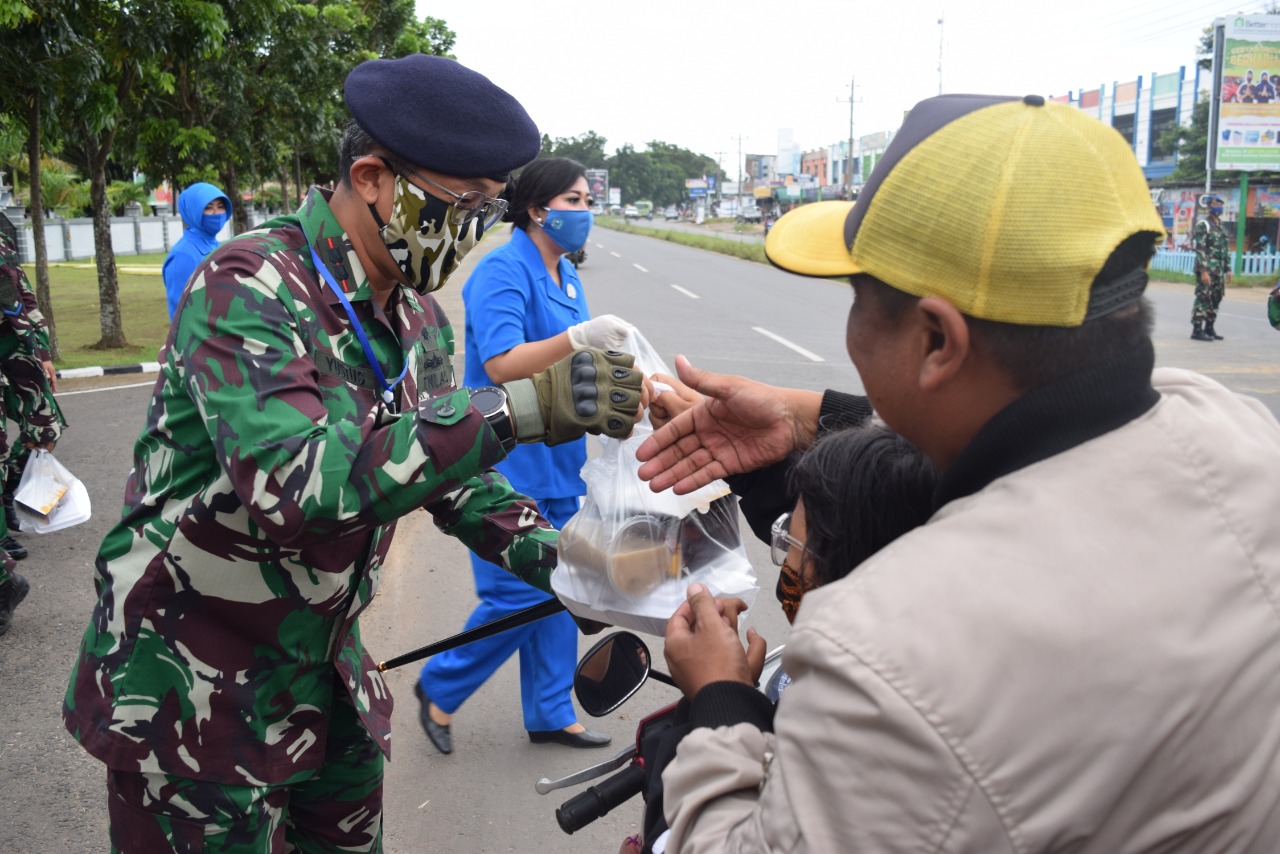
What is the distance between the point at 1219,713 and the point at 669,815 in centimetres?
58

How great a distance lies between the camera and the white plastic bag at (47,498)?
17.5ft

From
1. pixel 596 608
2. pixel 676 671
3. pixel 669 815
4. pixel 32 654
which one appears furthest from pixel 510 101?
pixel 32 654

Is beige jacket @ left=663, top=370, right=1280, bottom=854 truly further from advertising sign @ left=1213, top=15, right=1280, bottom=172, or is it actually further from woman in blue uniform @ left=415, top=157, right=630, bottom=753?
advertising sign @ left=1213, top=15, right=1280, bottom=172

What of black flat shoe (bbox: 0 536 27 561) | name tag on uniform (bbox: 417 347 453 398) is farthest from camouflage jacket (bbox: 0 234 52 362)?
name tag on uniform (bbox: 417 347 453 398)

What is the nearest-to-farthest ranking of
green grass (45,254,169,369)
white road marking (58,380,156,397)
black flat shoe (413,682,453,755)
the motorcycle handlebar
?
the motorcycle handlebar, black flat shoe (413,682,453,755), white road marking (58,380,156,397), green grass (45,254,169,369)

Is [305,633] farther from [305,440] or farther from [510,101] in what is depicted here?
[510,101]

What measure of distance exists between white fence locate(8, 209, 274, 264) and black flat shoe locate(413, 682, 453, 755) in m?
29.3

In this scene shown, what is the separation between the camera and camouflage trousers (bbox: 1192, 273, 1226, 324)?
14203mm

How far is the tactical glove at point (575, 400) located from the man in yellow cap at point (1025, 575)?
0.64 metres

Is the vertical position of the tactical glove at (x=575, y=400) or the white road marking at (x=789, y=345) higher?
the tactical glove at (x=575, y=400)

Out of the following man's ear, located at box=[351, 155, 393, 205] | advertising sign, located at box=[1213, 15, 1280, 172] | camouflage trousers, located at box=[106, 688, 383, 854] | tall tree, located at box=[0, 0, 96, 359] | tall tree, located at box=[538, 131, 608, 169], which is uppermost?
tall tree, located at box=[538, 131, 608, 169]

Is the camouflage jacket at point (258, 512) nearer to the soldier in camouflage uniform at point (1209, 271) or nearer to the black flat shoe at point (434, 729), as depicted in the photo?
the black flat shoe at point (434, 729)

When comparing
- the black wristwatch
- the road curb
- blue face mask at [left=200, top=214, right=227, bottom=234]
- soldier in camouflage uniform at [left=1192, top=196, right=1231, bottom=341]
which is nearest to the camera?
the black wristwatch

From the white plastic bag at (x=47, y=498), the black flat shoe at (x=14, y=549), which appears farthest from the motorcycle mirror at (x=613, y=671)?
the black flat shoe at (x=14, y=549)
